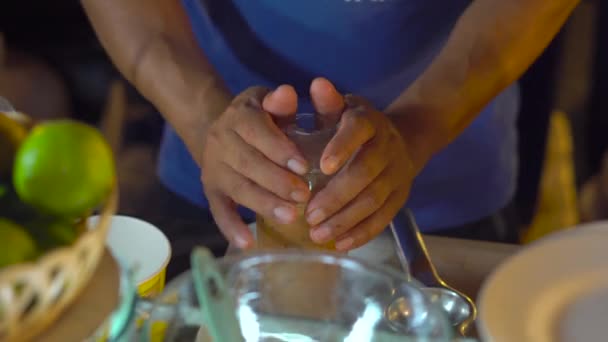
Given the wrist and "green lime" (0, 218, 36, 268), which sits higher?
"green lime" (0, 218, 36, 268)

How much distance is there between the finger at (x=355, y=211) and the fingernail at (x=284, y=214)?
2 cm

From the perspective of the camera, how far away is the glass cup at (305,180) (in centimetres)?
60

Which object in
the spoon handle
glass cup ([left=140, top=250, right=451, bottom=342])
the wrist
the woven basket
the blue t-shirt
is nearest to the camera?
the woven basket

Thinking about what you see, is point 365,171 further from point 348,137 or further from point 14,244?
point 14,244

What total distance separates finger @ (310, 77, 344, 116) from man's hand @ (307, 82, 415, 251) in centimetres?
1

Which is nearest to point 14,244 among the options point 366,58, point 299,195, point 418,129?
point 299,195

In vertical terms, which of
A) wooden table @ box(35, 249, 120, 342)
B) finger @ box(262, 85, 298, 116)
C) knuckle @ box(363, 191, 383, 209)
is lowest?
knuckle @ box(363, 191, 383, 209)

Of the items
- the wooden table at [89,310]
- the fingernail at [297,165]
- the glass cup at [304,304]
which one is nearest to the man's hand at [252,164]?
the fingernail at [297,165]

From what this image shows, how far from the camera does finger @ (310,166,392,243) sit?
0.60 metres

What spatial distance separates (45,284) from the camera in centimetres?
31

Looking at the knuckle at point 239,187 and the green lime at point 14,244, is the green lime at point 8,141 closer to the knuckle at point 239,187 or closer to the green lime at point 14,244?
the green lime at point 14,244

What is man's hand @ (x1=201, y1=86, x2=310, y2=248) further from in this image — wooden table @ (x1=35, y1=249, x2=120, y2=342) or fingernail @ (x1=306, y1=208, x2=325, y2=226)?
wooden table @ (x1=35, y1=249, x2=120, y2=342)

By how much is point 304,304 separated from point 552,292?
0.18 m

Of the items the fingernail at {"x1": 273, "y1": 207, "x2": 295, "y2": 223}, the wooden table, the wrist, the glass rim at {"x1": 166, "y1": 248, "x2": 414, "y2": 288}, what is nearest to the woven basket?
the wooden table
